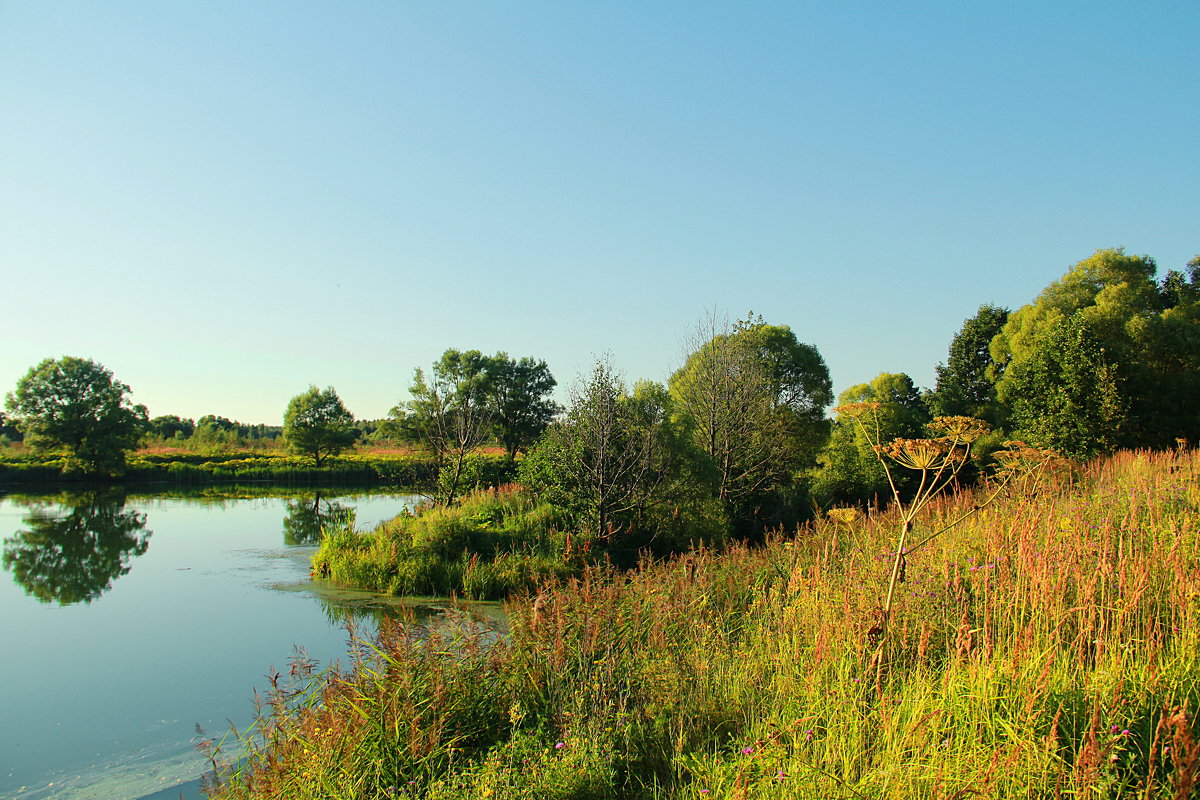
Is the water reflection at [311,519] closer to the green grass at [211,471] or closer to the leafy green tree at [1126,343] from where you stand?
the green grass at [211,471]

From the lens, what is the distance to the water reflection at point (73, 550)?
43.5 ft

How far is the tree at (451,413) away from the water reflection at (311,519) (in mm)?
2773

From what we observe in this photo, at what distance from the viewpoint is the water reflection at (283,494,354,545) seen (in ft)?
61.1

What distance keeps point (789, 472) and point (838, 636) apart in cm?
1508

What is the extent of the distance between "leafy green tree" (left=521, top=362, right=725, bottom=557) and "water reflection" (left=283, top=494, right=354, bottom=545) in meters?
4.69

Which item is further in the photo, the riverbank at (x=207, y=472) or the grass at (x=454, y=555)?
the riverbank at (x=207, y=472)

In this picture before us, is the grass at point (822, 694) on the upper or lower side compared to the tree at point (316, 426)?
lower

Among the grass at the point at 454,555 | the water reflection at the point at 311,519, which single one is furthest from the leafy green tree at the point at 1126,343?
the water reflection at the point at 311,519

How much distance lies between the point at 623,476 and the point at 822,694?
32.3 ft

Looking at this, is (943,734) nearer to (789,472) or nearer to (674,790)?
(674,790)

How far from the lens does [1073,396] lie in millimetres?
18422

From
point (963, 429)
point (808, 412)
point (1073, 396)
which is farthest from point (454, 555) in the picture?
point (808, 412)

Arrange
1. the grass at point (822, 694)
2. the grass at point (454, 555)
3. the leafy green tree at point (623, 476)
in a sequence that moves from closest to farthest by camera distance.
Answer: the grass at point (822, 694) → the grass at point (454, 555) → the leafy green tree at point (623, 476)

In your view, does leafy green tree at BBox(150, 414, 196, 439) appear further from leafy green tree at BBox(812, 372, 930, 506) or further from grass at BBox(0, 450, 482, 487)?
leafy green tree at BBox(812, 372, 930, 506)
